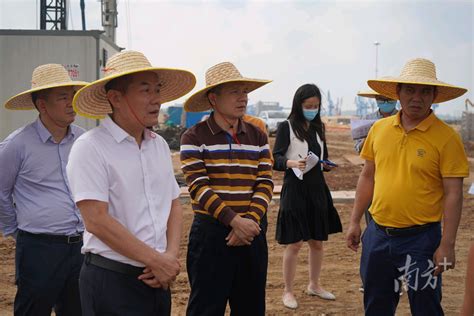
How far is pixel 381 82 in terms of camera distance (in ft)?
12.3

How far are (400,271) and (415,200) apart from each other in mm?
450

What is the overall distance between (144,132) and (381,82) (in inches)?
73.2

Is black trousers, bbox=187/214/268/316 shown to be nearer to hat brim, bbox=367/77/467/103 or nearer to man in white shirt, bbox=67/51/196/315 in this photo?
man in white shirt, bbox=67/51/196/315

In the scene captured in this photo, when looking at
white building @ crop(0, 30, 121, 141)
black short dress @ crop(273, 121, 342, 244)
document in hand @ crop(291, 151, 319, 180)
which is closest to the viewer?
document in hand @ crop(291, 151, 319, 180)

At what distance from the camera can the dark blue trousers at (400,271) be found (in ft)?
10.7

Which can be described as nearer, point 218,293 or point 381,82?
point 218,293

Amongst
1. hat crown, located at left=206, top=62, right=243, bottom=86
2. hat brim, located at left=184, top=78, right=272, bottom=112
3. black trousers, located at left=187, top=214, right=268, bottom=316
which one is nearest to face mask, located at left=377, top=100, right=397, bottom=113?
hat brim, located at left=184, top=78, right=272, bottom=112

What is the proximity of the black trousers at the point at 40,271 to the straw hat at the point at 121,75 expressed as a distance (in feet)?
3.40

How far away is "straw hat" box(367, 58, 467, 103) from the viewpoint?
330 centimetres

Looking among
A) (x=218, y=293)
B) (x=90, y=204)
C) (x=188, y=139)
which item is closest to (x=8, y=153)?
(x=188, y=139)

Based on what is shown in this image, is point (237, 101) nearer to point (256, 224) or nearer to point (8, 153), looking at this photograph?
point (256, 224)

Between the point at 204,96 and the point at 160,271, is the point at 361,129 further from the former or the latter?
the point at 160,271

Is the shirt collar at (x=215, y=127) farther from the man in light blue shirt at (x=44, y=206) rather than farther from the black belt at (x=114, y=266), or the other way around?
the black belt at (x=114, y=266)

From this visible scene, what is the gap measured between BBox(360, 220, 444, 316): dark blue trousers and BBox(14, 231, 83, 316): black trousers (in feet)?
6.06
